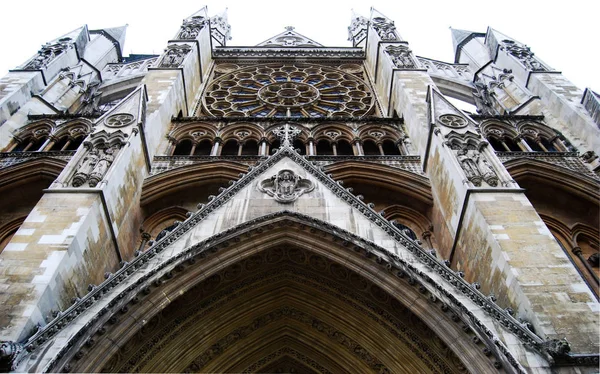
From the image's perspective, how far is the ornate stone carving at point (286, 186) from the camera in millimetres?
8273

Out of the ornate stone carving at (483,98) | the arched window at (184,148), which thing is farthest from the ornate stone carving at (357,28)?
the arched window at (184,148)

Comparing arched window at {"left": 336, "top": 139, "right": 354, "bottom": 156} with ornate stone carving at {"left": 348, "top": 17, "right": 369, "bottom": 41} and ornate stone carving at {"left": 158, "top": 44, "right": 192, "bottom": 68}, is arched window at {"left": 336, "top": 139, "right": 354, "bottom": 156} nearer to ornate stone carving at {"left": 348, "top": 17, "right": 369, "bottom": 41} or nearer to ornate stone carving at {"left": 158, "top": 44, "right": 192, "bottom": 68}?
ornate stone carving at {"left": 158, "top": 44, "right": 192, "bottom": 68}

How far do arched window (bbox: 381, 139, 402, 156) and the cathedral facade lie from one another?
5 cm

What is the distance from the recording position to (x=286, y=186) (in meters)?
8.49

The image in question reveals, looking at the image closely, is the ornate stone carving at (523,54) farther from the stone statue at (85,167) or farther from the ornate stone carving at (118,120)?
the stone statue at (85,167)

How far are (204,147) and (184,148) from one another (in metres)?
0.54

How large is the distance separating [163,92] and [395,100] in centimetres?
664

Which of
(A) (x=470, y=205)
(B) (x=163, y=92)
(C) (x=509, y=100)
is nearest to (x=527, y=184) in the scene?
(A) (x=470, y=205)

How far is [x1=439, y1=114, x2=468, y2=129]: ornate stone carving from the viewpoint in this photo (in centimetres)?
1062

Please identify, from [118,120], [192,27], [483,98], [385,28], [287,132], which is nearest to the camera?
[118,120]

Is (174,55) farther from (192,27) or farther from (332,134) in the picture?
(332,134)

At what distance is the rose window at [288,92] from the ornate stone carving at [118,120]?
4985mm

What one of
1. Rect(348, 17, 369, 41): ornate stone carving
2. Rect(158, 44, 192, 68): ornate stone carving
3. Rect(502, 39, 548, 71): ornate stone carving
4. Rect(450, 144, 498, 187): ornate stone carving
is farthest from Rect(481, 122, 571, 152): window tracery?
Rect(348, 17, 369, 41): ornate stone carving

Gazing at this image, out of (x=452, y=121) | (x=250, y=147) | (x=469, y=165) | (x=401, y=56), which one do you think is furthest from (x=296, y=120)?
(x=469, y=165)
